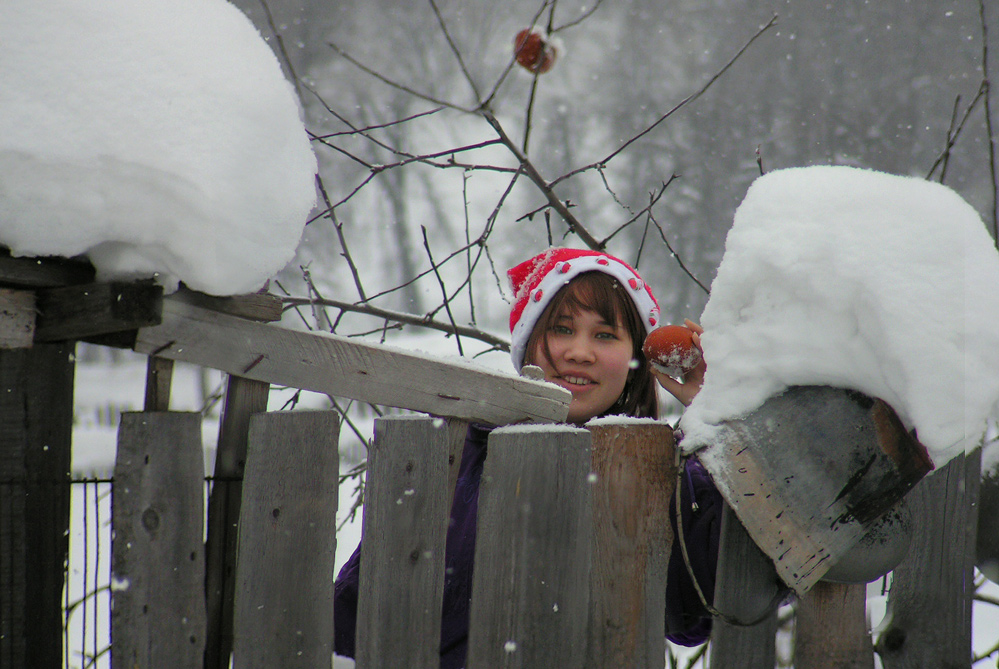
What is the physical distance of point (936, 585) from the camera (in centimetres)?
127

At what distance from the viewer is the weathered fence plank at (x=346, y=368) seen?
43.9 inches

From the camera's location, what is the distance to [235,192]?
1.05 metres

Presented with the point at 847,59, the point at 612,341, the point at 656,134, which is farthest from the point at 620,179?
the point at 612,341

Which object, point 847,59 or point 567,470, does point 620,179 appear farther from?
point 567,470

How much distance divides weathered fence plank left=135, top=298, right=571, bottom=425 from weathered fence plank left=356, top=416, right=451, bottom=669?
88 millimetres

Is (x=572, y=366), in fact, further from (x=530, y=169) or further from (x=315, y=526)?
(x=315, y=526)

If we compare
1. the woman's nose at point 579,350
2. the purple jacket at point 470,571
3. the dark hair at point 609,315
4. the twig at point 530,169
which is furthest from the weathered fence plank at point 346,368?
the twig at point 530,169

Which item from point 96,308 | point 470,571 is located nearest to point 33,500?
point 96,308

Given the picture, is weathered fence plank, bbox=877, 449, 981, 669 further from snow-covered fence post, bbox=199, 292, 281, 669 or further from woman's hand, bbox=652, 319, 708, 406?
snow-covered fence post, bbox=199, 292, 281, 669

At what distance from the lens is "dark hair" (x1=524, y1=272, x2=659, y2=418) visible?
1.86 m

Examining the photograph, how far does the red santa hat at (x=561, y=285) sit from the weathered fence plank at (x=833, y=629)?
2.79 ft

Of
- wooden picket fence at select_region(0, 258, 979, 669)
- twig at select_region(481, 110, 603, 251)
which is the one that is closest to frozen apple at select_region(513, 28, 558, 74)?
twig at select_region(481, 110, 603, 251)

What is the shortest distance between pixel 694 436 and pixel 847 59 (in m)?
8.86

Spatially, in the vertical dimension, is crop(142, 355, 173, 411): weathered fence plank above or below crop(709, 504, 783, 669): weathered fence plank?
above
